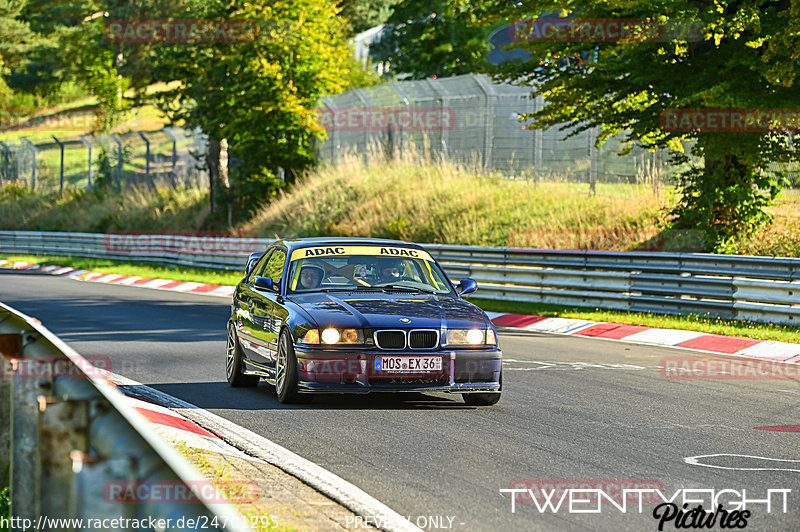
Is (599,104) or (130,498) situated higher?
Answer: (599,104)

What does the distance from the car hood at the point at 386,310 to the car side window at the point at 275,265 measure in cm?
71

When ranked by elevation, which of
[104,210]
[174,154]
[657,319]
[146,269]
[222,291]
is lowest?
[146,269]

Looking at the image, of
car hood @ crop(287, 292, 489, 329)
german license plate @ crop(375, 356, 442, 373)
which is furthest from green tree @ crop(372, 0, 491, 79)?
german license plate @ crop(375, 356, 442, 373)

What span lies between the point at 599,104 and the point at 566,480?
14007 millimetres

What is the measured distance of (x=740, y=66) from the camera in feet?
59.8

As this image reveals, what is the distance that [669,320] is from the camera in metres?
17.9

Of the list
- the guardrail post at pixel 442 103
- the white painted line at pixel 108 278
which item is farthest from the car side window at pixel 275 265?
the guardrail post at pixel 442 103

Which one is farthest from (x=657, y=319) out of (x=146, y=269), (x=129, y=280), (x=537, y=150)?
(x=146, y=269)

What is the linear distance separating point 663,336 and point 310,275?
753 cm

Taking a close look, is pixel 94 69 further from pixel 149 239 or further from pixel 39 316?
pixel 39 316

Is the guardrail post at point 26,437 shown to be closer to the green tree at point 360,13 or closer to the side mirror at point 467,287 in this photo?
the side mirror at point 467,287

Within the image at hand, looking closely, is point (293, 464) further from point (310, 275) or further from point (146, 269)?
point (146, 269)

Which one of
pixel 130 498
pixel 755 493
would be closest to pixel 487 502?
pixel 755 493

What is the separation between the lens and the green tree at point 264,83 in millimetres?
38219
